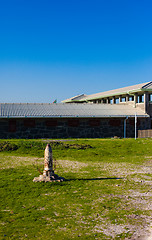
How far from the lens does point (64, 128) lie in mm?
26891

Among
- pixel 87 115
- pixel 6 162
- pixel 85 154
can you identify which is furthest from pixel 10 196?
pixel 87 115

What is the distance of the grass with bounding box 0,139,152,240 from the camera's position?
5.75 metres

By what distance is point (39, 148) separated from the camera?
19.3 meters

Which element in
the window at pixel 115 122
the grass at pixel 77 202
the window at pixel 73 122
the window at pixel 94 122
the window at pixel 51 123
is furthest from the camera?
the window at pixel 115 122

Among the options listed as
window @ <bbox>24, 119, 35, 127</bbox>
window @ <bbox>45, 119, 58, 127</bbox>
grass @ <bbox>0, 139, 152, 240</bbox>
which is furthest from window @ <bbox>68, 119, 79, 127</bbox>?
grass @ <bbox>0, 139, 152, 240</bbox>

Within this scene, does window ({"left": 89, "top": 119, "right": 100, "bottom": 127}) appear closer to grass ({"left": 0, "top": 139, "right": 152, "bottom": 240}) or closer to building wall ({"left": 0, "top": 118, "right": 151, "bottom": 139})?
building wall ({"left": 0, "top": 118, "right": 151, "bottom": 139})

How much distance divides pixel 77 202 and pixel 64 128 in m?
19.3

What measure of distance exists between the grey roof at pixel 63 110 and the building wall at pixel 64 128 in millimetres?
600

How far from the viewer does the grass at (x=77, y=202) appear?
5750mm

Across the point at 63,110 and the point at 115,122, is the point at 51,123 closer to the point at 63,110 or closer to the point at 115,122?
the point at 63,110

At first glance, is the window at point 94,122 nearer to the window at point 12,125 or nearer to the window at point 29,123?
the window at point 29,123

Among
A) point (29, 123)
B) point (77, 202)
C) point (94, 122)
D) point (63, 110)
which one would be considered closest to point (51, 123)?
point (29, 123)

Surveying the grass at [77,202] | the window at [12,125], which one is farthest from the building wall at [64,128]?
the grass at [77,202]

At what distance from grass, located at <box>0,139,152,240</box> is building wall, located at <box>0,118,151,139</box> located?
36.8 ft
